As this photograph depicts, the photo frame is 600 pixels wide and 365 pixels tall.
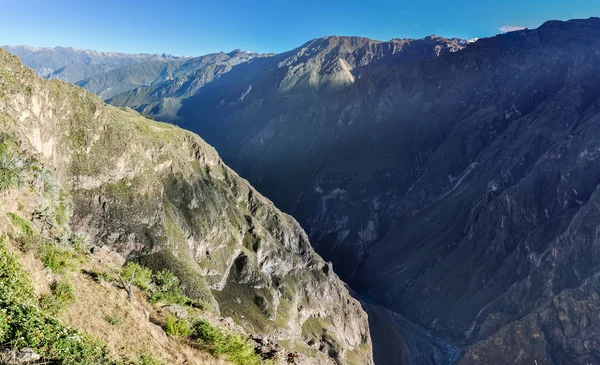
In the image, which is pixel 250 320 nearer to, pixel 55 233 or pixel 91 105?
pixel 91 105

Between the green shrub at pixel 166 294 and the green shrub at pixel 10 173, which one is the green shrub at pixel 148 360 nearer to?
the green shrub at pixel 166 294

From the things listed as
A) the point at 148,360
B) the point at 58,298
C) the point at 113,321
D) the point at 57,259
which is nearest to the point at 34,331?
the point at 58,298

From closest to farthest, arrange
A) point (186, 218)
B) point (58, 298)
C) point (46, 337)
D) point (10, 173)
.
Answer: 1. point (46, 337)
2. point (58, 298)
3. point (10, 173)
4. point (186, 218)

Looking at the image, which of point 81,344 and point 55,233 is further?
point 55,233

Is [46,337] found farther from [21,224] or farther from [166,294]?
[166,294]

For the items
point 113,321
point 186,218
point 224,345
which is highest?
point 113,321

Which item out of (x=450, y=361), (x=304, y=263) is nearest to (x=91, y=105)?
(x=304, y=263)
